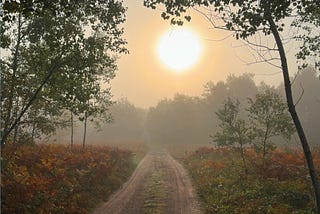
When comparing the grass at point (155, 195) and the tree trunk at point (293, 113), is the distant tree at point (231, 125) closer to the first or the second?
the grass at point (155, 195)

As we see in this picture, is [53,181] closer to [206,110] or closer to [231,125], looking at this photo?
[231,125]

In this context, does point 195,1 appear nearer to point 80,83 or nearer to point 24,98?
point 80,83

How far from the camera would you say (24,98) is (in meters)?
17.1

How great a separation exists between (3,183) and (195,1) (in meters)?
Answer: 11.2

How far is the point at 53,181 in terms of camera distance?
18.6 m

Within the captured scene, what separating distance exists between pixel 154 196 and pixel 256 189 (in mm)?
6277

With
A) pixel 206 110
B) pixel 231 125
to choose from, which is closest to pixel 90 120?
pixel 231 125

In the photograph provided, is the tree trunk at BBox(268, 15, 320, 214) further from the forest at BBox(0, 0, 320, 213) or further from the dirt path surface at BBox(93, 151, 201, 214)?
the dirt path surface at BBox(93, 151, 201, 214)

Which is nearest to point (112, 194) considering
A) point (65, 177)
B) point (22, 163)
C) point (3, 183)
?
point (65, 177)

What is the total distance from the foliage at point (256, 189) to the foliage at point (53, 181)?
6704 millimetres

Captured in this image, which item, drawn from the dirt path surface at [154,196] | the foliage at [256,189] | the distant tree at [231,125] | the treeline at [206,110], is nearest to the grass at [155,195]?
the dirt path surface at [154,196]

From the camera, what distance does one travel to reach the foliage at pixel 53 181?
14906 millimetres

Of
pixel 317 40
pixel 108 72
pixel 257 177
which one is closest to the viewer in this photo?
pixel 317 40

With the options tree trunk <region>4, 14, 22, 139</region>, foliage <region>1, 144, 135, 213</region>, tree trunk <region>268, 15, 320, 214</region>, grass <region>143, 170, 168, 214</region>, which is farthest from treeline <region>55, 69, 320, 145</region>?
tree trunk <region>268, 15, 320, 214</region>
